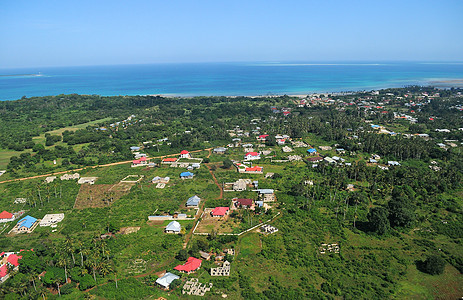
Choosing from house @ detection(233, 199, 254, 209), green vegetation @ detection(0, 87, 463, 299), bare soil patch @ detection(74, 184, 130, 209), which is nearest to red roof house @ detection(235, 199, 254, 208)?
house @ detection(233, 199, 254, 209)

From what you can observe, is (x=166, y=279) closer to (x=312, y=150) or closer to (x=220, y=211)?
(x=220, y=211)

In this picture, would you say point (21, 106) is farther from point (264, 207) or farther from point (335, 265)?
point (335, 265)

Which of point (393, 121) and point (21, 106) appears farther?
point (21, 106)

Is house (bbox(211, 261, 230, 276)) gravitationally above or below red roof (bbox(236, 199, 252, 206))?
below

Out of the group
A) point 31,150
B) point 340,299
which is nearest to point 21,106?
point 31,150

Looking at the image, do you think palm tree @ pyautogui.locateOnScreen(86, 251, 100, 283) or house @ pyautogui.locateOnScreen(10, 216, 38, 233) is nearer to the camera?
palm tree @ pyautogui.locateOnScreen(86, 251, 100, 283)

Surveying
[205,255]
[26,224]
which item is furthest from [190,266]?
[26,224]

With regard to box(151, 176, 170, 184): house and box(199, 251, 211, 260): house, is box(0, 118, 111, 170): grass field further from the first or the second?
box(199, 251, 211, 260): house

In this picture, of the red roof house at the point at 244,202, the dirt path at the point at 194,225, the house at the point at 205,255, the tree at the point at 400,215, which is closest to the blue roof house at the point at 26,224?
the dirt path at the point at 194,225
